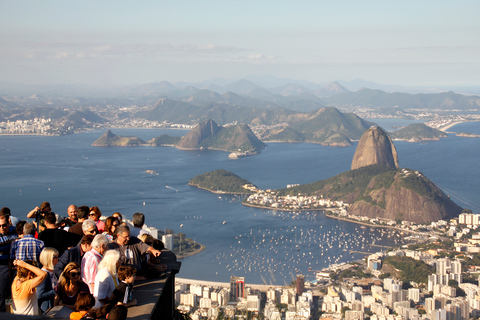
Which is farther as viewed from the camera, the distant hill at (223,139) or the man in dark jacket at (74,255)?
the distant hill at (223,139)

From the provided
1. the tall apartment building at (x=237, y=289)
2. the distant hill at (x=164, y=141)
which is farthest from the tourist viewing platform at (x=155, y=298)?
the distant hill at (x=164, y=141)

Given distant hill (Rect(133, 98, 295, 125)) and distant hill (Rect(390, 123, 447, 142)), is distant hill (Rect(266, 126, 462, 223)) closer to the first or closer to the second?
distant hill (Rect(390, 123, 447, 142))

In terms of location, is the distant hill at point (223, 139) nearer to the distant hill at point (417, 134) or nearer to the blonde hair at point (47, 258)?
the distant hill at point (417, 134)

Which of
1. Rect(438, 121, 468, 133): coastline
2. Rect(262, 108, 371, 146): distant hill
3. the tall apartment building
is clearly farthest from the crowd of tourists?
Rect(438, 121, 468, 133): coastline

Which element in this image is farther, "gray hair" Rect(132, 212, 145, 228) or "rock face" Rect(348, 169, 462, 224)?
"rock face" Rect(348, 169, 462, 224)

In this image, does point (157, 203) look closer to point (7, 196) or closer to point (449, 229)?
point (7, 196)

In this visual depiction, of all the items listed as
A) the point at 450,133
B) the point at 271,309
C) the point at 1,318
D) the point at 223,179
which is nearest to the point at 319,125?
the point at 450,133
